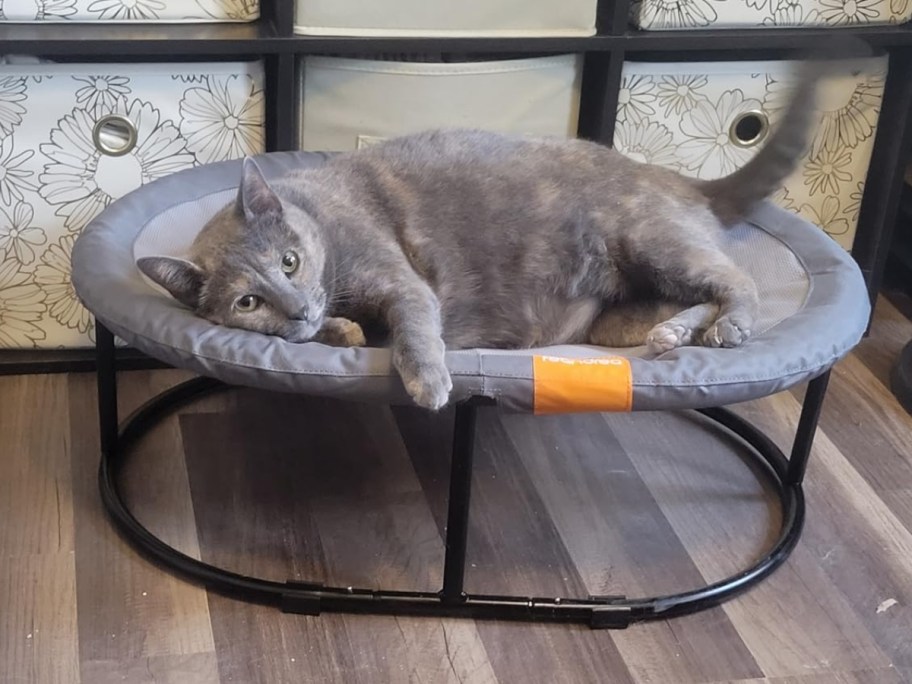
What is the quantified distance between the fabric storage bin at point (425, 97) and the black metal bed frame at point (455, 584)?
0.61 metres

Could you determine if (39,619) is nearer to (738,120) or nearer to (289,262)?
(289,262)

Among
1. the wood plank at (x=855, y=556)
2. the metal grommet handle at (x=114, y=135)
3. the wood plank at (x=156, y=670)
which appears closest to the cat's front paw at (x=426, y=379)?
the wood plank at (x=156, y=670)

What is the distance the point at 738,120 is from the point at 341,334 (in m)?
0.99

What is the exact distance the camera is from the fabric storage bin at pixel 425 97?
2.03m

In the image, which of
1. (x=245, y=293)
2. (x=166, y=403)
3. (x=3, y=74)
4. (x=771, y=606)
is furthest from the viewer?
(x=166, y=403)

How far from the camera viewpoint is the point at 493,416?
2129 millimetres

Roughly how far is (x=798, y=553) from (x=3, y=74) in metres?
1.51

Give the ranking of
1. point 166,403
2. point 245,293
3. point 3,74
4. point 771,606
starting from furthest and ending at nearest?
point 166,403, point 3,74, point 771,606, point 245,293

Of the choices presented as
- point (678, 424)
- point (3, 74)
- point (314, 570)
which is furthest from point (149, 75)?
point (678, 424)

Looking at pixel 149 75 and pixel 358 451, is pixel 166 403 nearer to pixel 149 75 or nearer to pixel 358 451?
pixel 358 451

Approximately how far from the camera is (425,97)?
6.73 ft

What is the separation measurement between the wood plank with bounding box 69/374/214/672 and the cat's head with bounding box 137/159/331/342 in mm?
417

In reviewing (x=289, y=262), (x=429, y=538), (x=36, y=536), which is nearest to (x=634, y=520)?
(x=429, y=538)

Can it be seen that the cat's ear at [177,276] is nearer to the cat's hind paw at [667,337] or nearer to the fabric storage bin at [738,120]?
the cat's hind paw at [667,337]
